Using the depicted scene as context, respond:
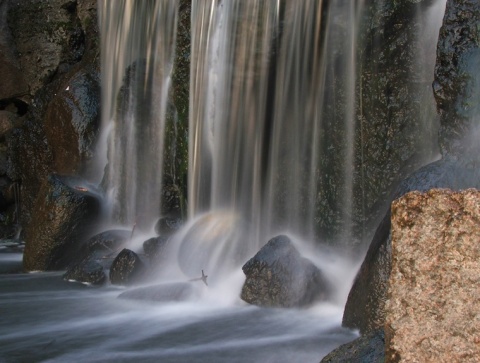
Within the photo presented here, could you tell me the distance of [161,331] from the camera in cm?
530

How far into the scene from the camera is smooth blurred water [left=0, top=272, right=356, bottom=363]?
4691 mm

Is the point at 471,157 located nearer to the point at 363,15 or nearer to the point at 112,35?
the point at 363,15

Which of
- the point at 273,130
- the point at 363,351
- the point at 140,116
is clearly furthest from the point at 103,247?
the point at 363,351

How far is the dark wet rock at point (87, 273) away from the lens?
7.67 m

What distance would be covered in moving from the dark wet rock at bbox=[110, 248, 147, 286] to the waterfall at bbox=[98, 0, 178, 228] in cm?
241

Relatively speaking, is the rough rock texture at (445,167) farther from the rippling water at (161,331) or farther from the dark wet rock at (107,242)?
the dark wet rock at (107,242)

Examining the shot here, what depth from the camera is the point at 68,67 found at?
14.9 m

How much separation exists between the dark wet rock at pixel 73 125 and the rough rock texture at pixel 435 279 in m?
10.4

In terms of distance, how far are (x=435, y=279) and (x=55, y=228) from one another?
7.54 m

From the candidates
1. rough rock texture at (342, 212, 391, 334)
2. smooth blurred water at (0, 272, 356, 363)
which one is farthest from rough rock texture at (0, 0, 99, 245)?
rough rock texture at (342, 212, 391, 334)

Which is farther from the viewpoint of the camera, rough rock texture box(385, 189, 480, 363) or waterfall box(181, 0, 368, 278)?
waterfall box(181, 0, 368, 278)

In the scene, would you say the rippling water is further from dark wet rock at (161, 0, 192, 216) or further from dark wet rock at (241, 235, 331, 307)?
dark wet rock at (161, 0, 192, 216)

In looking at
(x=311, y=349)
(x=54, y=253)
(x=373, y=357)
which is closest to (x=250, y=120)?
(x=54, y=253)

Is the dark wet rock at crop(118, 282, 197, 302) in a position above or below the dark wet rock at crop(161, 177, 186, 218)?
below
